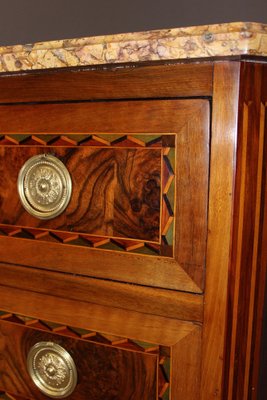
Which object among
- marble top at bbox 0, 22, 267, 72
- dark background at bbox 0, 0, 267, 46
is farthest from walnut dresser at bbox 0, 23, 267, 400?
dark background at bbox 0, 0, 267, 46

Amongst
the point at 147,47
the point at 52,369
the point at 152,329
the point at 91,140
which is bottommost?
the point at 52,369

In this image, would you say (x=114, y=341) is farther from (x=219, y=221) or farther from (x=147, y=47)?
(x=147, y=47)

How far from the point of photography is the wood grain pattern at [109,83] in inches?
25.0

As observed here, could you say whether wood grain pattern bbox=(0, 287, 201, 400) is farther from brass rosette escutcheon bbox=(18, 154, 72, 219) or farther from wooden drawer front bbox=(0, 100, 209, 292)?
brass rosette escutcheon bbox=(18, 154, 72, 219)

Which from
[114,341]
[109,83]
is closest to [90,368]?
[114,341]

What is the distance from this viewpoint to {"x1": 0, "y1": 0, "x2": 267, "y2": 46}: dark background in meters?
1.19

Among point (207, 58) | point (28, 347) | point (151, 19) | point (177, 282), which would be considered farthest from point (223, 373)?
point (151, 19)

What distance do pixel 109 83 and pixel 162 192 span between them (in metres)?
0.19

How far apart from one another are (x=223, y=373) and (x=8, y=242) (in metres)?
0.45

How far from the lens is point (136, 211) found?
71cm

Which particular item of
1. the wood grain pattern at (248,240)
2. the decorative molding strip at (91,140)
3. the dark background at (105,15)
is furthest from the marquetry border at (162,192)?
the dark background at (105,15)

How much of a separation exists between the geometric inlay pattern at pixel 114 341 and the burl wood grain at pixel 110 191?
0.19 metres

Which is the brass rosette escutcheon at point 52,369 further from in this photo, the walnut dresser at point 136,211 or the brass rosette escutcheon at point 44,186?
the brass rosette escutcheon at point 44,186

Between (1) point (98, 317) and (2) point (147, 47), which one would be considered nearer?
(2) point (147, 47)
